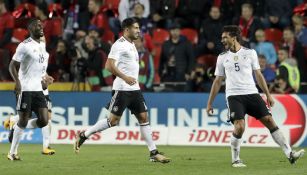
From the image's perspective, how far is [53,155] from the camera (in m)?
16.7

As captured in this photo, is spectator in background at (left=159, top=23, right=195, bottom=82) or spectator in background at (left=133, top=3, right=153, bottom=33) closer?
spectator in background at (left=159, top=23, right=195, bottom=82)

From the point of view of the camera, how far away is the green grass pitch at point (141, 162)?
1326 cm

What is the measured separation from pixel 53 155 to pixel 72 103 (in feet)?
15.2

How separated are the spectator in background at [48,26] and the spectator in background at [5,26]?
76 cm

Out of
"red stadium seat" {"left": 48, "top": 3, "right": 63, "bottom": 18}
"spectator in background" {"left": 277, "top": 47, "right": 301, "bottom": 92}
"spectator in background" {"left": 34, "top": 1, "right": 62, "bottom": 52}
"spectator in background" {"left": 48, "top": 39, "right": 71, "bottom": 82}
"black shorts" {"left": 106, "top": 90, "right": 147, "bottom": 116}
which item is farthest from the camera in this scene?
"red stadium seat" {"left": 48, "top": 3, "right": 63, "bottom": 18}

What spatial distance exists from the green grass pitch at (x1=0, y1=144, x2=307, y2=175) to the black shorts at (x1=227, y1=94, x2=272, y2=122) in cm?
81

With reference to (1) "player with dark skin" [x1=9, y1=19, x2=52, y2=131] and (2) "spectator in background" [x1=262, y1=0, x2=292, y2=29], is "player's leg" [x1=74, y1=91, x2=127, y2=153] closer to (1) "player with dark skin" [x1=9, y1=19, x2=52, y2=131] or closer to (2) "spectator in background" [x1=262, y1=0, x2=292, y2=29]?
(1) "player with dark skin" [x1=9, y1=19, x2=52, y2=131]

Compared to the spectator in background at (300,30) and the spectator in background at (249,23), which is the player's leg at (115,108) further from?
the spectator in background at (300,30)

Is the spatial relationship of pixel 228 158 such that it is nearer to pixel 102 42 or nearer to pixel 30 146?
pixel 30 146

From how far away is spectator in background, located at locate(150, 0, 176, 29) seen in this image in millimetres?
24672

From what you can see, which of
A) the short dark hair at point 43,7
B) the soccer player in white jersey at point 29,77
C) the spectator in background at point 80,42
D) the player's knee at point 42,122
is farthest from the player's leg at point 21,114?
the short dark hair at point 43,7

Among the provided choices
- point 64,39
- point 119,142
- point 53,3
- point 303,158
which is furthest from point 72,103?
point 303,158

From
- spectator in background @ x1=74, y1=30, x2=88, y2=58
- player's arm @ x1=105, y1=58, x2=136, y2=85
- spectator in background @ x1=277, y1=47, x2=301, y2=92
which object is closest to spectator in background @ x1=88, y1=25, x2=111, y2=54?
spectator in background @ x1=74, y1=30, x2=88, y2=58

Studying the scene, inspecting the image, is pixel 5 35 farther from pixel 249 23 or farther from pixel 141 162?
pixel 141 162
